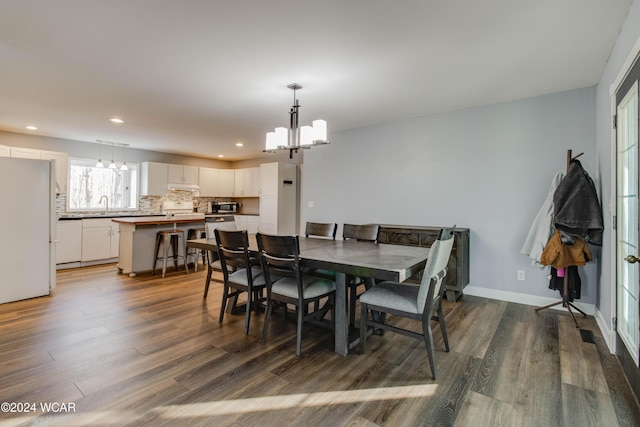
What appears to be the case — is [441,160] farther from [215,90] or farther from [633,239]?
[215,90]

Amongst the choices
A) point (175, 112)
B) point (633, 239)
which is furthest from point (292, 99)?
point (633, 239)

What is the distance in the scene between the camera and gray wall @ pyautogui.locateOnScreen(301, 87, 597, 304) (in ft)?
11.0

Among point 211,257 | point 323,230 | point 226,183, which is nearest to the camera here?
point 211,257

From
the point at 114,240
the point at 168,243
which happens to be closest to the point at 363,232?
the point at 168,243

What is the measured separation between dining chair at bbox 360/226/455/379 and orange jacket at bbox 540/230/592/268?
1462 mm

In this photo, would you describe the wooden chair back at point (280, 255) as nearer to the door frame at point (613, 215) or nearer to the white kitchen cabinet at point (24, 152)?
the door frame at point (613, 215)

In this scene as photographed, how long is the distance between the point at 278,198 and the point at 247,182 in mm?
1485

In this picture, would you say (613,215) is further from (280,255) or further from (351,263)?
(280,255)

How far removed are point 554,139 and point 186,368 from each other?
163 inches

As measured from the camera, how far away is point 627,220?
2137mm

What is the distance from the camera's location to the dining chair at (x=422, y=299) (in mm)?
2006

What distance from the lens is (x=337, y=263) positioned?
214 cm

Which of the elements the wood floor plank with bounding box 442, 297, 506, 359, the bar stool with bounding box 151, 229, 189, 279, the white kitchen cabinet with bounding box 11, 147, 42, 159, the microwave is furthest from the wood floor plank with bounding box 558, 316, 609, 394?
the white kitchen cabinet with bounding box 11, 147, 42, 159

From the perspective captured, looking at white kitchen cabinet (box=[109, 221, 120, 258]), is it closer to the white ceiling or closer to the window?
the window
